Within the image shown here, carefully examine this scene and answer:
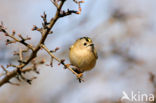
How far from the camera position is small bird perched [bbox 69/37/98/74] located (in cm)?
474

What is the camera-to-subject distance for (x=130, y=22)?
9.72 m

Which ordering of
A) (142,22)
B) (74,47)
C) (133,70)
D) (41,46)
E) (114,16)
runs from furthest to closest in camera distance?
(142,22), (114,16), (133,70), (74,47), (41,46)

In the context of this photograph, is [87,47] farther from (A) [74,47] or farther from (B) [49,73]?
(B) [49,73]

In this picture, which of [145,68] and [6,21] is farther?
[6,21]

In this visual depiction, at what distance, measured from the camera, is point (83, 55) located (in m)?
4.88

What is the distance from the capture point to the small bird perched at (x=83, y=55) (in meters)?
4.74

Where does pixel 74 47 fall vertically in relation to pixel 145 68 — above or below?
above

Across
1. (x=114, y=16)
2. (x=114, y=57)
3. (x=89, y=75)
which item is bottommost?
(x=89, y=75)

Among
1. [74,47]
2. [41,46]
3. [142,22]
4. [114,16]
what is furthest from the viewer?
[142,22]

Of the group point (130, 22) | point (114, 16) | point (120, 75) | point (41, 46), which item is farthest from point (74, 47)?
point (130, 22)

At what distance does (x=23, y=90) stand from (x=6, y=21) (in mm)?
2272

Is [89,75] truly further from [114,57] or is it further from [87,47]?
[87,47]

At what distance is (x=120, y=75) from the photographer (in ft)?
27.7

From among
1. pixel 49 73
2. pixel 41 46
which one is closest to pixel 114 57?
pixel 49 73
